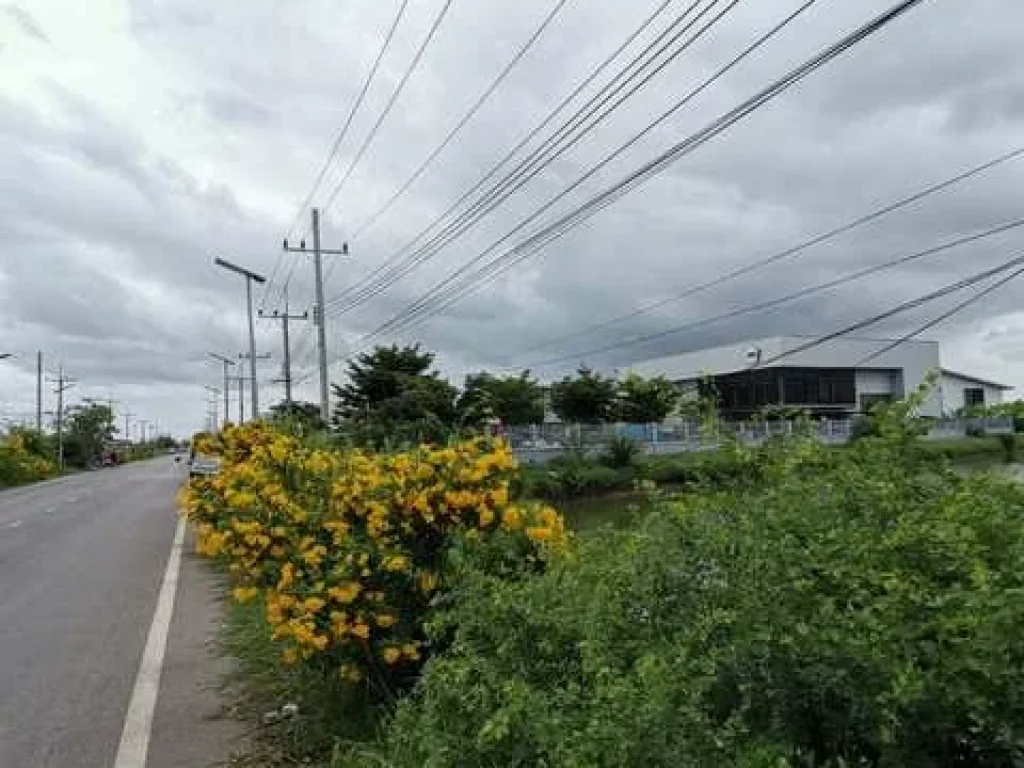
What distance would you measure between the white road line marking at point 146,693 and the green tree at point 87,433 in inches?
3802

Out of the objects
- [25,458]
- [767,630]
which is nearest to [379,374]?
[25,458]

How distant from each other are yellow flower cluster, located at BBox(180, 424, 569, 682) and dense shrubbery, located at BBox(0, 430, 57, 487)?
5801 cm

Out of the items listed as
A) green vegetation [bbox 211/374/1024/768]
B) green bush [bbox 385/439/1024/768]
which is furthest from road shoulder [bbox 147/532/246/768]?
green bush [bbox 385/439/1024/768]

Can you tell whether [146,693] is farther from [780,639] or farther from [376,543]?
[780,639]

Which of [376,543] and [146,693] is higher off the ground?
[376,543]

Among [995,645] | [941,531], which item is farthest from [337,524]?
[995,645]

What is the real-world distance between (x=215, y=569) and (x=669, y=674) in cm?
1247

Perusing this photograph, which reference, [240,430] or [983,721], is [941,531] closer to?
[983,721]

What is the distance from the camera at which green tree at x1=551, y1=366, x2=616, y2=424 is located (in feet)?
220

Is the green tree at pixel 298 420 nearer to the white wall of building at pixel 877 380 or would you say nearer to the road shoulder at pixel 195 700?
the road shoulder at pixel 195 700

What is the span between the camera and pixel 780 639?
122 inches

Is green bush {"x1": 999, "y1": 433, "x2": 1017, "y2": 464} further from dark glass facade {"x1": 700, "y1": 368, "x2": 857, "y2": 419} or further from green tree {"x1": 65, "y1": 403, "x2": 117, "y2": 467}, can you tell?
green tree {"x1": 65, "y1": 403, "x2": 117, "y2": 467}

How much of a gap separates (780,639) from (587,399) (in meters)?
64.2

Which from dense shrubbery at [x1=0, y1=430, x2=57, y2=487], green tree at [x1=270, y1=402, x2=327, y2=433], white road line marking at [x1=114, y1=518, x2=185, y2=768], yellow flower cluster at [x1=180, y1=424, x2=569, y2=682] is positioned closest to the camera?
yellow flower cluster at [x1=180, y1=424, x2=569, y2=682]
